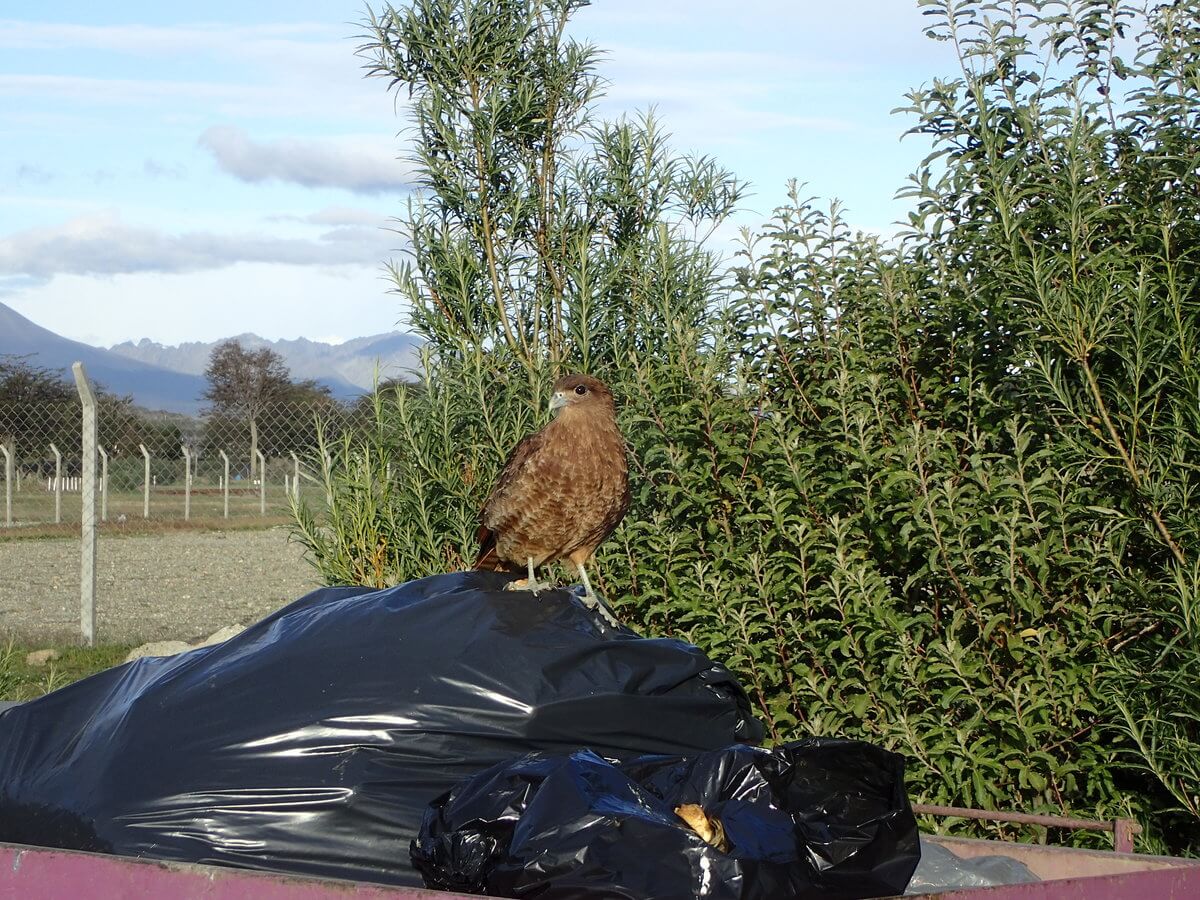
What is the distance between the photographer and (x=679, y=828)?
206 centimetres

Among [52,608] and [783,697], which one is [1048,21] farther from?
[52,608]

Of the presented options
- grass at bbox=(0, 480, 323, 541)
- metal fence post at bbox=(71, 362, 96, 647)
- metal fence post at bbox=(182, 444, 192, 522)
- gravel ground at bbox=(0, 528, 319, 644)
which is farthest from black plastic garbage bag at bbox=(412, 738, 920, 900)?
grass at bbox=(0, 480, 323, 541)

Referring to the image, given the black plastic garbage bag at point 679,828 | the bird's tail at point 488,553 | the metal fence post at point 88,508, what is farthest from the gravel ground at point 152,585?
the black plastic garbage bag at point 679,828

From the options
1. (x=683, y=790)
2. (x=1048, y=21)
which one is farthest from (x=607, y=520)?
(x=1048, y=21)

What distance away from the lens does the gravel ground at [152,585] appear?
1064cm

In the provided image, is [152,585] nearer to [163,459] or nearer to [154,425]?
[163,459]

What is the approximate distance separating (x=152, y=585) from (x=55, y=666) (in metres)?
6.95

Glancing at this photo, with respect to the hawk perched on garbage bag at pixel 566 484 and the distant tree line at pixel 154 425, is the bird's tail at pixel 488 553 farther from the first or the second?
the distant tree line at pixel 154 425

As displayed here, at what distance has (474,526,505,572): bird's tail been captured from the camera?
4461mm

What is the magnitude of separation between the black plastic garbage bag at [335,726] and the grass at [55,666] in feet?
13.3

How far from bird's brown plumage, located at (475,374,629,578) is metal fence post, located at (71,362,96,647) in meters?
5.49

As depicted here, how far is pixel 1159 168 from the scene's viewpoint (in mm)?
4242

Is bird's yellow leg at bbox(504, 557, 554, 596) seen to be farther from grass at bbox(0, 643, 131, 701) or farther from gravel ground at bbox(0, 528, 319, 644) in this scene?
gravel ground at bbox(0, 528, 319, 644)

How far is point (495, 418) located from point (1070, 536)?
2922 millimetres
